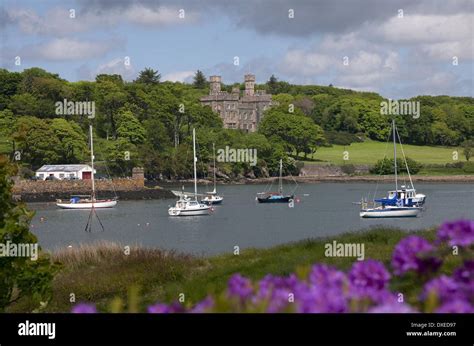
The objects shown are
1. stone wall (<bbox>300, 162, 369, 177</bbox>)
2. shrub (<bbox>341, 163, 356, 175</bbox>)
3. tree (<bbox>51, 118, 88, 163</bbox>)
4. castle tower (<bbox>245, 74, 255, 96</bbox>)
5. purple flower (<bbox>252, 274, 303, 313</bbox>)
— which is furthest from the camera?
castle tower (<bbox>245, 74, 255, 96</bbox>)

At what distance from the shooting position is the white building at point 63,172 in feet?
336

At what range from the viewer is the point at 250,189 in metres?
118

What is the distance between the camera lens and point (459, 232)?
11.7 feet

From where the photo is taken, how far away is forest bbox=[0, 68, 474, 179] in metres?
109

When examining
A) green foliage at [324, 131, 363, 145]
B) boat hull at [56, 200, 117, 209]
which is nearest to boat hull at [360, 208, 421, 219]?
boat hull at [56, 200, 117, 209]

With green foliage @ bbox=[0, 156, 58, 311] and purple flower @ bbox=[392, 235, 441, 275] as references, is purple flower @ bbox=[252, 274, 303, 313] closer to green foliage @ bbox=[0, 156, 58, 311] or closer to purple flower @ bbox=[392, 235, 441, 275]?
purple flower @ bbox=[392, 235, 441, 275]

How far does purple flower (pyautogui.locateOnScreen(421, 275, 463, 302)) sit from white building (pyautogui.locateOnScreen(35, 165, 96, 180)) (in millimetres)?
101352

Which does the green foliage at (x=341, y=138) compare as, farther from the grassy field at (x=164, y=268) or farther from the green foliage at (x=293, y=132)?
the grassy field at (x=164, y=268)

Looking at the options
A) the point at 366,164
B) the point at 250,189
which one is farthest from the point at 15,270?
the point at 366,164

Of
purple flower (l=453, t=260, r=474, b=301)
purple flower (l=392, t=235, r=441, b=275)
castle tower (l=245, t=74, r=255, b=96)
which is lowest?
purple flower (l=453, t=260, r=474, b=301)

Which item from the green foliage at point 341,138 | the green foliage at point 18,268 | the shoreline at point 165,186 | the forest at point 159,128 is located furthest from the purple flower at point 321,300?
the green foliage at point 341,138

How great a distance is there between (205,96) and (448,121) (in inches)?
2095
